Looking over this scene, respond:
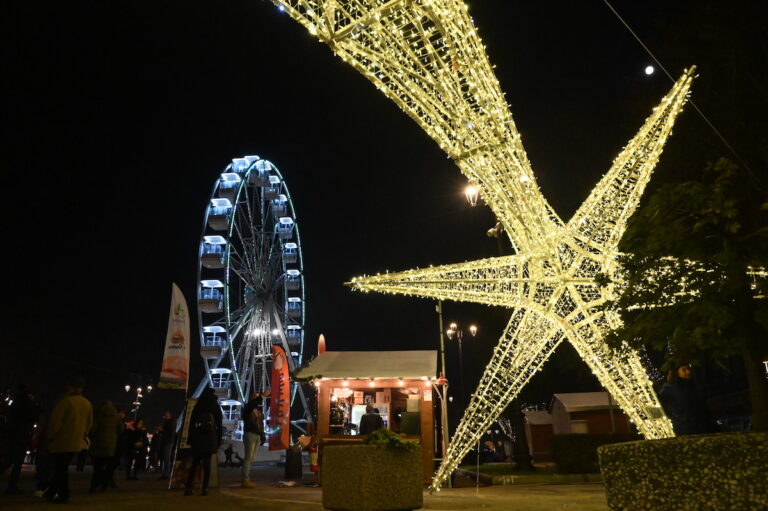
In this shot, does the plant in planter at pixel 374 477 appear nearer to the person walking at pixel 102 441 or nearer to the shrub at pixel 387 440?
the shrub at pixel 387 440

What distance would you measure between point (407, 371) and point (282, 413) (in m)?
5.88

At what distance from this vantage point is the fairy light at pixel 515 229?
689 centimetres

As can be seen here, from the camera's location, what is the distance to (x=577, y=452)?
15.4m

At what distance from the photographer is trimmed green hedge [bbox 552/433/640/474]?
50.3 ft

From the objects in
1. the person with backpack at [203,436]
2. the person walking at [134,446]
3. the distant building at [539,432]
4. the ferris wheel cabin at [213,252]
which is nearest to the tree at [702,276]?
the person with backpack at [203,436]

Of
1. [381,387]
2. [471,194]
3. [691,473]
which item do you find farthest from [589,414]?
[691,473]

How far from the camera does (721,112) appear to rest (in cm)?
1515

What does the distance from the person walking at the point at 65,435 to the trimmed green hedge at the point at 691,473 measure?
6675 millimetres

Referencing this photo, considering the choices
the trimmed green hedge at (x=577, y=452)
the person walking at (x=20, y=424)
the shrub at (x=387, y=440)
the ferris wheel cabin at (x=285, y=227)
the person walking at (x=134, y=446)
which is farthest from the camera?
the ferris wheel cabin at (x=285, y=227)

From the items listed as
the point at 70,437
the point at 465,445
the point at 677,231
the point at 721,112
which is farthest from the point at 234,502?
the point at 721,112

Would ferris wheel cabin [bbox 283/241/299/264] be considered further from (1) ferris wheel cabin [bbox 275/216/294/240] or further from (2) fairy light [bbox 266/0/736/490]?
(2) fairy light [bbox 266/0/736/490]

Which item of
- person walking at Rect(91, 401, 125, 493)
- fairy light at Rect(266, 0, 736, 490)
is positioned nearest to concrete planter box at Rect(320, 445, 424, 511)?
fairy light at Rect(266, 0, 736, 490)

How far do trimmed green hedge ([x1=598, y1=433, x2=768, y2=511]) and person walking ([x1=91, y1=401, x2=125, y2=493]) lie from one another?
28.3ft

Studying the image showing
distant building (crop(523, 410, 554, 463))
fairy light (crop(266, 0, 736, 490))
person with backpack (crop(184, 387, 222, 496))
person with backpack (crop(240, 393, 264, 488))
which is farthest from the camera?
distant building (crop(523, 410, 554, 463))
